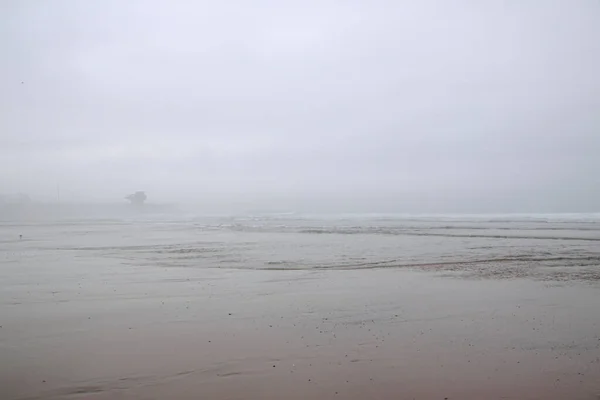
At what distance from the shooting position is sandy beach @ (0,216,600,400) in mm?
5629

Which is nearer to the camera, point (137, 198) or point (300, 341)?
point (300, 341)

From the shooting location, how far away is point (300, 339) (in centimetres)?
765

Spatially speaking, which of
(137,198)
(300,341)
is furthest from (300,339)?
(137,198)

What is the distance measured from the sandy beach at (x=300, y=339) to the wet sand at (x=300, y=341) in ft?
0.10

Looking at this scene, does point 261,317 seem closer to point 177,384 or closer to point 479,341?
point 177,384

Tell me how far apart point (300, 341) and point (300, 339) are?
11 centimetres

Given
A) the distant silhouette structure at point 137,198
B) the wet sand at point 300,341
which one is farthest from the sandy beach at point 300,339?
the distant silhouette structure at point 137,198

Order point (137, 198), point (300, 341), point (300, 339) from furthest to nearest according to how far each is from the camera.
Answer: point (137, 198) → point (300, 339) → point (300, 341)

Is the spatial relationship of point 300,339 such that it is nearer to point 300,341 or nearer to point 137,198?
point 300,341

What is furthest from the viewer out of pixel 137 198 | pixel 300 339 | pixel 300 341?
pixel 137 198

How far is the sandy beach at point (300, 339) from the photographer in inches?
222

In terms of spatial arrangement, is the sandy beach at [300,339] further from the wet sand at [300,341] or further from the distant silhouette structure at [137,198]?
the distant silhouette structure at [137,198]

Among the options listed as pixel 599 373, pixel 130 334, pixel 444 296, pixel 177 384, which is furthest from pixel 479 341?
pixel 130 334

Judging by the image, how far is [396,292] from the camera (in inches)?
467
